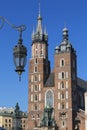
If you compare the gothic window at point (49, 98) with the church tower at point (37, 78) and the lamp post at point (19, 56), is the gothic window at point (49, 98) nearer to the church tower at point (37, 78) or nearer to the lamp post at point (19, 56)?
the church tower at point (37, 78)

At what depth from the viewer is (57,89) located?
87.4 m

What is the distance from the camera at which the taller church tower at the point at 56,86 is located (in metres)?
84.6

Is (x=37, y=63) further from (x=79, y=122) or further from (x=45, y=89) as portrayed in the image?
(x=79, y=122)

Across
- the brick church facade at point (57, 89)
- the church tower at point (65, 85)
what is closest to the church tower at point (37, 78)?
the brick church facade at point (57, 89)

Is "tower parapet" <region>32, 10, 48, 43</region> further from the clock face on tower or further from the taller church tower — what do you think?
the clock face on tower

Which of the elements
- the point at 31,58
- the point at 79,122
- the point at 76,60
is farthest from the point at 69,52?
the point at 79,122

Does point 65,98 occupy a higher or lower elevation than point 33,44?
lower

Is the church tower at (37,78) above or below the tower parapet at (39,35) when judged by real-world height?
below

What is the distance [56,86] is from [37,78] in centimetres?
544

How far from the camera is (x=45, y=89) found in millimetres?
89438

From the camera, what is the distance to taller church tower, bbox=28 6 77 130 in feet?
278

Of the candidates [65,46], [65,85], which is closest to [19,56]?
[65,85]

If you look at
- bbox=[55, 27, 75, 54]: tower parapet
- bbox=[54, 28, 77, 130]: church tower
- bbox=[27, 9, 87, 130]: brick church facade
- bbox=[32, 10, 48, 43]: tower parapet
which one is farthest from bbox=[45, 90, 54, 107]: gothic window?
bbox=[32, 10, 48, 43]: tower parapet

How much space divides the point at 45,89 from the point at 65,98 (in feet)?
20.2
